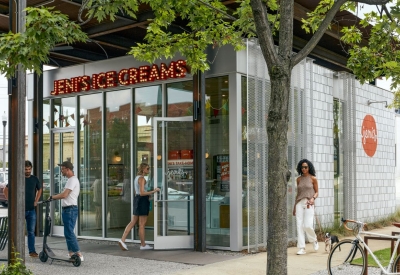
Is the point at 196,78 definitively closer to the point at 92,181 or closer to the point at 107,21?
the point at 107,21

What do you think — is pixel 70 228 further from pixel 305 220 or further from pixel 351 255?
pixel 351 255

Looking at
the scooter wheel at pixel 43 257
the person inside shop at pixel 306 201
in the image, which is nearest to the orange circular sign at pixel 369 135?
the person inside shop at pixel 306 201

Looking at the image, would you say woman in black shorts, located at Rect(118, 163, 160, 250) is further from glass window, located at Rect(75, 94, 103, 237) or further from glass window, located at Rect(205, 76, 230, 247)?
glass window, located at Rect(75, 94, 103, 237)

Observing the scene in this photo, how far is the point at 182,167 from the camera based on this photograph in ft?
39.6

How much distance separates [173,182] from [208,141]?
3.60ft

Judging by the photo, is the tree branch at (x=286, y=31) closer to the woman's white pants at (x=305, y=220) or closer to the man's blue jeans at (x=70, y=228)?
the man's blue jeans at (x=70, y=228)

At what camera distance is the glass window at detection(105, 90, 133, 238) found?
44.5 ft

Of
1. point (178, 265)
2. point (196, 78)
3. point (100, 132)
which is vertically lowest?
point (178, 265)

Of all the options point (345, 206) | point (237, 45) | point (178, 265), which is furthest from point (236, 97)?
point (345, 206)

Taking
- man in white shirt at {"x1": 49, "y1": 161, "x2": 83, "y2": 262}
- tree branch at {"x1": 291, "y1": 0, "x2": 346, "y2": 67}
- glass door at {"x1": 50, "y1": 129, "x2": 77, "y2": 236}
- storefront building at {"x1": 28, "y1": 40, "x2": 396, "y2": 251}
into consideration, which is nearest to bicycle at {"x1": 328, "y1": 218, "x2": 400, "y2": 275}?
tree branch at {"x1": 291, "y1": 0, "x2": 346, "y2": 67}

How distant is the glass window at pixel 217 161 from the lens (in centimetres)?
1183

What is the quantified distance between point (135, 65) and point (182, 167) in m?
2.66

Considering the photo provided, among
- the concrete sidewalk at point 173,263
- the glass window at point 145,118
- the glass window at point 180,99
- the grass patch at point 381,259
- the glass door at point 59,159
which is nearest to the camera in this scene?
the grass patch at point 381,259

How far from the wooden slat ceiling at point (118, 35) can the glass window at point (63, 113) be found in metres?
1.21
